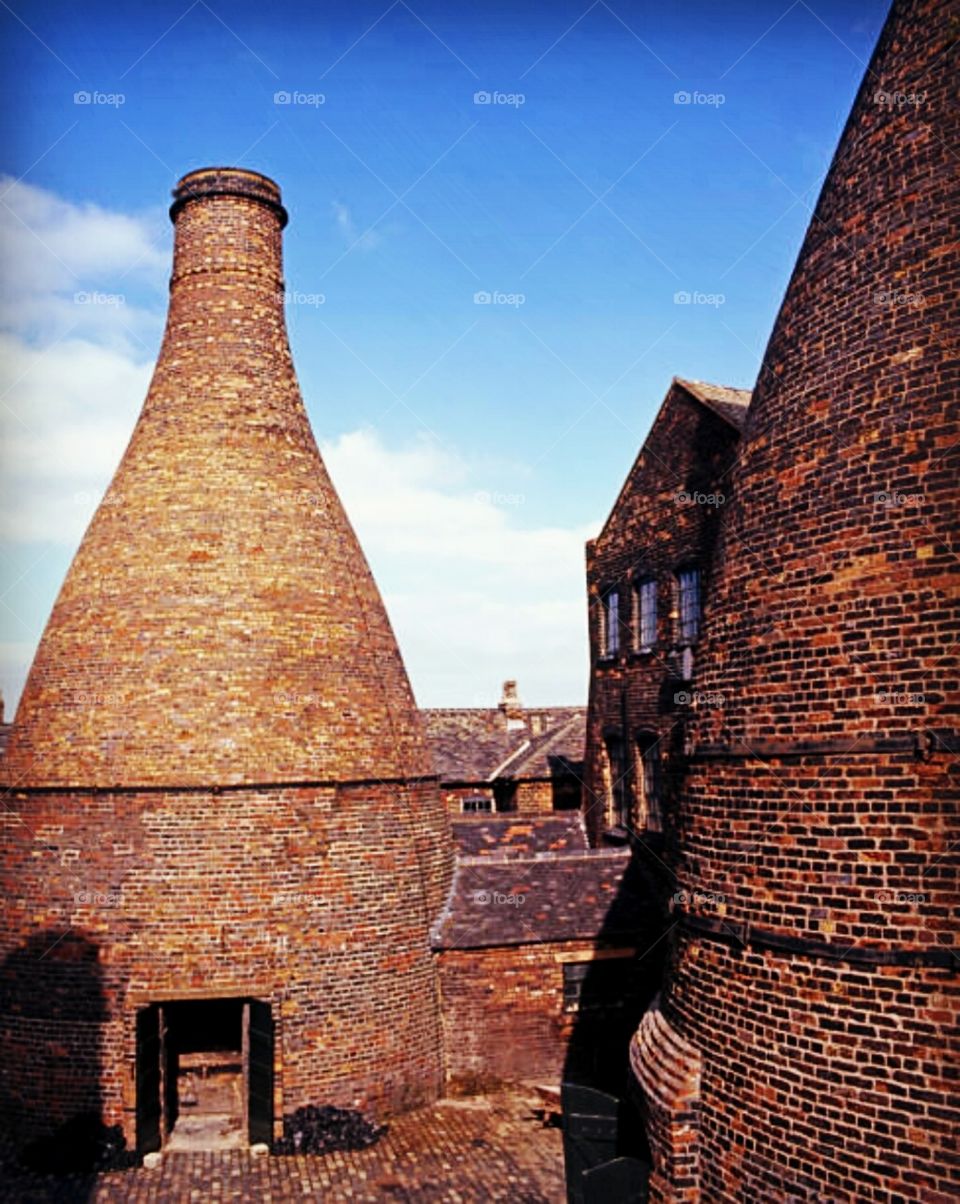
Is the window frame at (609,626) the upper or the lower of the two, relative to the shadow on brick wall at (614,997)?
upper

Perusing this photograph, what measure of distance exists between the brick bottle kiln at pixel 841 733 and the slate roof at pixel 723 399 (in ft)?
26.6

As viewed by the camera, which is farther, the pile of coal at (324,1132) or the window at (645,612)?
the window at (645,612)

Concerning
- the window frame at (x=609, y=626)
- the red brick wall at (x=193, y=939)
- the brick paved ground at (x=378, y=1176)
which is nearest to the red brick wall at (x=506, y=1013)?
the red brick wall at (x=193, y=939)

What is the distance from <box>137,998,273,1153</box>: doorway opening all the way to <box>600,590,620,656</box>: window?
958 centimetres

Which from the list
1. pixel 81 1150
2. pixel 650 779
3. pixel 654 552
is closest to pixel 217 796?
pixel 81 1150

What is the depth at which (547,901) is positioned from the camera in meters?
15.0

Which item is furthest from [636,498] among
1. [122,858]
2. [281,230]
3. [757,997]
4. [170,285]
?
[757,997]

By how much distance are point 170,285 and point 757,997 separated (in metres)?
13.9

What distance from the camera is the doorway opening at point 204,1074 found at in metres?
11.9

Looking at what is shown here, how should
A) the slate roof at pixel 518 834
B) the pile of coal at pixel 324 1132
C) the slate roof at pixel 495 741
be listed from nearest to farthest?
the pile of coal at pixel 324 1132, the slate roof at pixel 518 834, the slate roof at pixel 495 741

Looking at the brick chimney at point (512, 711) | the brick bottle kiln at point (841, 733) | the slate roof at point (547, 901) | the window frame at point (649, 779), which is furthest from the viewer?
the brick chimney at point (512, 711)

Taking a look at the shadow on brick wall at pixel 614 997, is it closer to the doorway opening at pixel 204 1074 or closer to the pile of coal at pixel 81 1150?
the doorway opening at pixel 204 1074

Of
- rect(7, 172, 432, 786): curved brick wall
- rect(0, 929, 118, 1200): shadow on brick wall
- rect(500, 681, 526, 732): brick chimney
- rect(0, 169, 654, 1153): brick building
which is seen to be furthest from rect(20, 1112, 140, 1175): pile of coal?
rect(500, 681, 526, 732): brick chimney

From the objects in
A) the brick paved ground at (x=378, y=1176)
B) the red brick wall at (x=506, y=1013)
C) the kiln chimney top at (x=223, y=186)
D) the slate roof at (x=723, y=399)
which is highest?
the kiln chimney top at (x=223, y=186)
